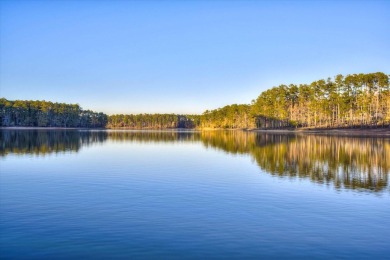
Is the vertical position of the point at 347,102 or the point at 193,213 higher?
the point at 347,102

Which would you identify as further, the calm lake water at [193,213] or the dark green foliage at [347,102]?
the dark green foliage at [347,102]

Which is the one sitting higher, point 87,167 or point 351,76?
point 351,76

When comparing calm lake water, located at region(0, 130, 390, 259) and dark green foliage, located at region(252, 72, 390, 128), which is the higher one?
dark green foliage, located at region(252, 72, 390, 128)

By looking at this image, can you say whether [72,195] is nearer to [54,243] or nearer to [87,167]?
[54,243]

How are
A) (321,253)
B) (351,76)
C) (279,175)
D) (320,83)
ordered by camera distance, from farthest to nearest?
(320,83)
(351,76)
(279,175)
(321,253)


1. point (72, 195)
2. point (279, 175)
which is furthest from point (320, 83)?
point (72, 195)

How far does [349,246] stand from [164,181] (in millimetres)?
17773

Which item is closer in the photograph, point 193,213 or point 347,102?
point 193,213

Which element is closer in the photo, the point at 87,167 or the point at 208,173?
the point at 208,173

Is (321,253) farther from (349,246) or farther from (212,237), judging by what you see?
(212,237)

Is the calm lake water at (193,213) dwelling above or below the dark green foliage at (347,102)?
below

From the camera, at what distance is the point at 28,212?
19000 millimetres

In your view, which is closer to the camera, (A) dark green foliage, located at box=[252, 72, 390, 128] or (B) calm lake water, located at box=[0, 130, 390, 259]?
(B) calm lake water, located at box=[0, 130, 390, 259]

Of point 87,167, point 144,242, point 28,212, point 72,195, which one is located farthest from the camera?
point 87,167
